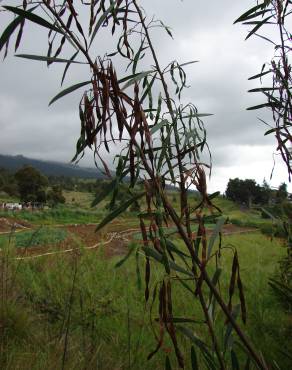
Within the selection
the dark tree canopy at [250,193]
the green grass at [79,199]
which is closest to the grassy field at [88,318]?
the dark tree canopy at [250,193]

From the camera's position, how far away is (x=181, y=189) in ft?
2.87

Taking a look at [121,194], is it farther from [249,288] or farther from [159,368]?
[249,288]

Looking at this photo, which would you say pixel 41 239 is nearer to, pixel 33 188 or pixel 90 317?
pixel 90 317

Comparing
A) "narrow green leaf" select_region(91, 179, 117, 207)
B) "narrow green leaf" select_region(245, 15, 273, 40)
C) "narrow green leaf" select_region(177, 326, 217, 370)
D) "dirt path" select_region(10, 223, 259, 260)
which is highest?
"narrow green leaf" select_region(245, 15, 273, 40)

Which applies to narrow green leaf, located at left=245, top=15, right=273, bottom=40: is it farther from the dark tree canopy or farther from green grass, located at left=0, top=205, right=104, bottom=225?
green grass, located at left=0, top=205, right=104, bottom=225

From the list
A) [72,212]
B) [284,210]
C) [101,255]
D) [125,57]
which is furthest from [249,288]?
[72,212]

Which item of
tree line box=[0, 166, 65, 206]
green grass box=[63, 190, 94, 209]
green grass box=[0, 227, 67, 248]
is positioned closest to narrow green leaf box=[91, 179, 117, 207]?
green grass box=[0, 227, 67, 248]

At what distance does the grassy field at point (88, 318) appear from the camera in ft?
7.73

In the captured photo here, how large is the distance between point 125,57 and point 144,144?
1.40ft

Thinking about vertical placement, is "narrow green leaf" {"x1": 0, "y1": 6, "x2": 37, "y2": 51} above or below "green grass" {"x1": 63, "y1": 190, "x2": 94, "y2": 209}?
above

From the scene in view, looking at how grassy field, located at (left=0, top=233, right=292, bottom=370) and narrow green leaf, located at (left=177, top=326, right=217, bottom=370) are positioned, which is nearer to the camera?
narrow green leaf, located at (left=177, top=326, right=217, bottom=370)

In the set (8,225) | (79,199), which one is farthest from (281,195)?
(79,199)

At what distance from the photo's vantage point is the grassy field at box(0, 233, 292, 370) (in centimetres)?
236

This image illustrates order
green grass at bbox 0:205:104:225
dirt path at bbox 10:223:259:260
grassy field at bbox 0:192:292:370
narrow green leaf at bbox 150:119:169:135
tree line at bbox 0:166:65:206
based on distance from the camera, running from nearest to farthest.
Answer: narrow green leaf at bbox 150:119:169:135 → grassy field at bbox 0:192:292:370 → dirt path at bbox 10:223:259:260 → green grass at bbox 0:205:104:225 → tree line at bbox 0:166:65:206
